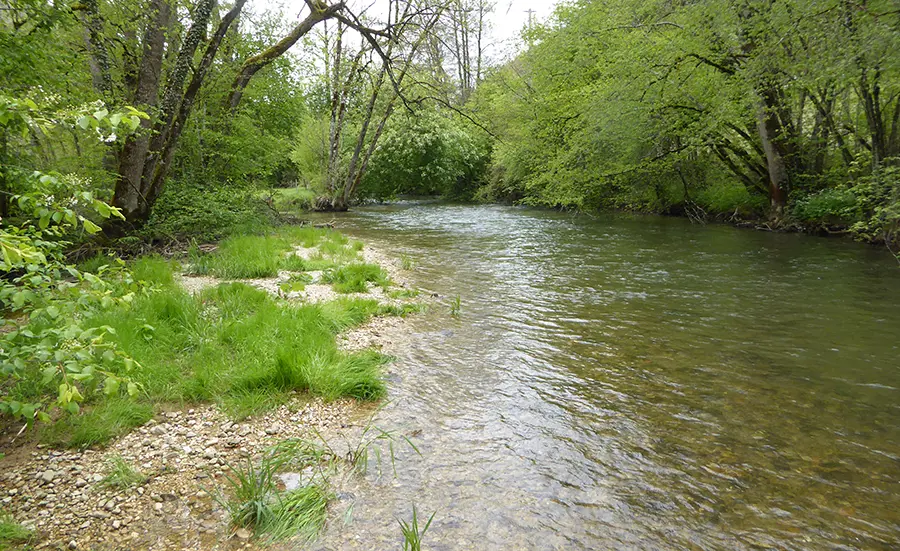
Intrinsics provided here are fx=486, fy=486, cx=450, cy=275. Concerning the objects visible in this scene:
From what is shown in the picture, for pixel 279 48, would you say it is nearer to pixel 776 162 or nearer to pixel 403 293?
pixel 403 293

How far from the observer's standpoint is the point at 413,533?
2.84 meters

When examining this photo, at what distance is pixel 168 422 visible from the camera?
160 inches

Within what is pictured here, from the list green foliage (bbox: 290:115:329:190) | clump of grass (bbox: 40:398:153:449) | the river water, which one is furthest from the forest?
green foliage (bbox: 290:115:329:190)

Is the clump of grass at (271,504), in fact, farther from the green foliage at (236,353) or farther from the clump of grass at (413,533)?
the green foliage at (236,353)

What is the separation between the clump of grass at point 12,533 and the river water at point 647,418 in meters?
1.62

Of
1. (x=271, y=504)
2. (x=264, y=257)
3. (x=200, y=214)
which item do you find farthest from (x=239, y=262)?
(x=271, y=504)

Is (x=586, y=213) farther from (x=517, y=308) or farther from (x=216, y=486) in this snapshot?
(x=216, y=486)

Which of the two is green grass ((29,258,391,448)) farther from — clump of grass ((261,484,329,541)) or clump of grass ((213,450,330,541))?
clump of grass ((261,484,329,541))

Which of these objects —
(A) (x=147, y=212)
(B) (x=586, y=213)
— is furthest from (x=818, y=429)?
(B) (x=586, y=213)

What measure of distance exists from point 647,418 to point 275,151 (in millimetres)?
14634

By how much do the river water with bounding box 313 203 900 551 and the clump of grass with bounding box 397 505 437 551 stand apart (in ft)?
0.23

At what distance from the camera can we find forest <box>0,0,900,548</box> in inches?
129

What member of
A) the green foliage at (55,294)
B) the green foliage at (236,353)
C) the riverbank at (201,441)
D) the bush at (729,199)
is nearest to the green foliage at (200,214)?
the riverbank at (201,441)

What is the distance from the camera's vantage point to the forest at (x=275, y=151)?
3289 mm
